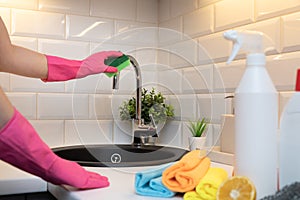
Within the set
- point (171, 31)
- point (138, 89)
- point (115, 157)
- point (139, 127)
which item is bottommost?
point (115, 157)

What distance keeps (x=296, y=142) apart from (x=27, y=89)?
3.27 feet

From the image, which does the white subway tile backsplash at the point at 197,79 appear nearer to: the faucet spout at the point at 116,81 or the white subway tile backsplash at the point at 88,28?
the faucet spout at the point at 116,81

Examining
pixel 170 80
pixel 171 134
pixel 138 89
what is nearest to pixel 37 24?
pixel 138 89

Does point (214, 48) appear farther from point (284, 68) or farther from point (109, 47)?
point (109, 47)

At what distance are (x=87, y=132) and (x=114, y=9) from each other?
49 cm

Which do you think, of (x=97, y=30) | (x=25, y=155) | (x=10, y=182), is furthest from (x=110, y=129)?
(x=25, y=155)

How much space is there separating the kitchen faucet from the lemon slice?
2.55 ft

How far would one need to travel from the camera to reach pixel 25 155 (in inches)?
28.0

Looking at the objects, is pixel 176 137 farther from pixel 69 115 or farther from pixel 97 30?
pixel 97 30

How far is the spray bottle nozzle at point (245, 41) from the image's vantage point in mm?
678

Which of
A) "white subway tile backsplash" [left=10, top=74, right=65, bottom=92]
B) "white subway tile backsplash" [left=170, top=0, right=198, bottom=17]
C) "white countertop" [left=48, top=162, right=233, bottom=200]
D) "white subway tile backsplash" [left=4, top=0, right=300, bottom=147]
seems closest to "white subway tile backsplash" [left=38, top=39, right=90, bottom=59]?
"white subway tile backsplash" [left=4, top=0, right=300, bottom=147]

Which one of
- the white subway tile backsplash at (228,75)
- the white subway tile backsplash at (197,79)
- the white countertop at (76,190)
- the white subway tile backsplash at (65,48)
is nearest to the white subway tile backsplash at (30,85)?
the white subway tile backsplash at (65,48)

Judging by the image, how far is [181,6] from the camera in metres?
1.49

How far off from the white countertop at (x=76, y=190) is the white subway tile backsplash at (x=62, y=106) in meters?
0.34
